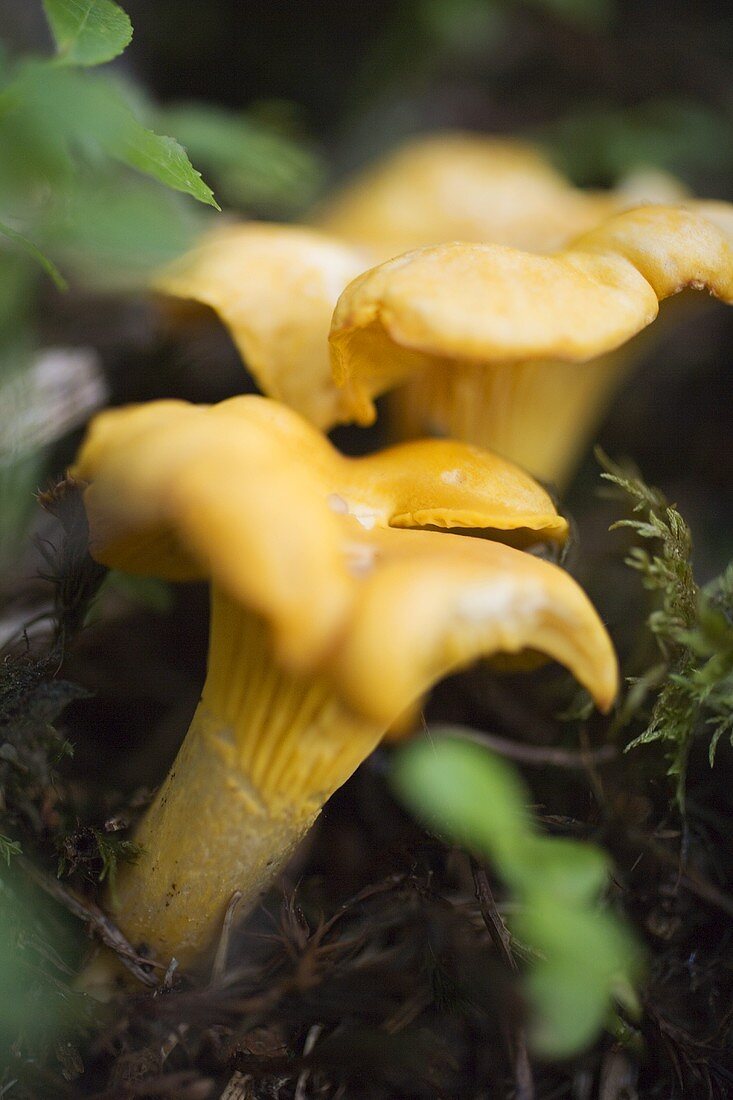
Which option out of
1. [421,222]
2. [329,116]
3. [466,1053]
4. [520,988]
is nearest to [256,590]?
[520,988]

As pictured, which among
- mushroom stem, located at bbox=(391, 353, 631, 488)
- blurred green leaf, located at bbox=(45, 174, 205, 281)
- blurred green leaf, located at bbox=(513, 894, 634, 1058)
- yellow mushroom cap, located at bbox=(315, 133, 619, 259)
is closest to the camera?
blurred green leaf, located at bbox=(513, 894, 634, 1058)

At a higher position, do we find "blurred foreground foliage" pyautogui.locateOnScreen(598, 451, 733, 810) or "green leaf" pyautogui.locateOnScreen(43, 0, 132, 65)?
"green leaf" pyautogui.locateOnScreen(43, 0, 132, 65)

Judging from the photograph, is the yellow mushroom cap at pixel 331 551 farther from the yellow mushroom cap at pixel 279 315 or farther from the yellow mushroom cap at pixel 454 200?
the yellow mushroom cap at pixel 454 200

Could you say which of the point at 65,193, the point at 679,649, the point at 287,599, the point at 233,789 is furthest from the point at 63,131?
the point at 679,649

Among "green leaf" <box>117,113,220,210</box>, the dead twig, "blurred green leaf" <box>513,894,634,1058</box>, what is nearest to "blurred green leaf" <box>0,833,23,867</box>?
the dead twig

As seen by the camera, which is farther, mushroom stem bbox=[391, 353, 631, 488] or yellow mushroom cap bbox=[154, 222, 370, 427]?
mushroom stem bbox=[391, 353, 631, 488]

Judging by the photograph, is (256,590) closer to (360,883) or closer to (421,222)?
(360,883)

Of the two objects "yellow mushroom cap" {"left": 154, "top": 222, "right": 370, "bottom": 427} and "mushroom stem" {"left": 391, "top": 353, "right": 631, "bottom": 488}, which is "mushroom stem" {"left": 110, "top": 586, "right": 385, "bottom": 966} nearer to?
"yellow mushroom cap" {"left": 154, "top": 222, "right": 370, "bottom": 427}
